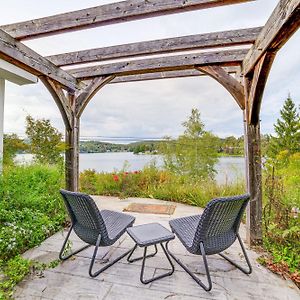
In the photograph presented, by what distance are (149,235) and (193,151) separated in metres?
5.24

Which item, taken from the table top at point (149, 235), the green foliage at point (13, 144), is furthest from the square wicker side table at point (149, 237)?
the green foliage at point (13, 144)

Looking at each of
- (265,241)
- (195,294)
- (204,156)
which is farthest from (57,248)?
(204,156)

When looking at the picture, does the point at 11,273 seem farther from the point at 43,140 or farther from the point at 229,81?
the point at 43,140

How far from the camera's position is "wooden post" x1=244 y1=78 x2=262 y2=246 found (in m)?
2.80

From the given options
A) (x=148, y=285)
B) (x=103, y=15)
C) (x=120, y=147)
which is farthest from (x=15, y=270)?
(x=120, y=147)

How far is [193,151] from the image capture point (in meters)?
7.10

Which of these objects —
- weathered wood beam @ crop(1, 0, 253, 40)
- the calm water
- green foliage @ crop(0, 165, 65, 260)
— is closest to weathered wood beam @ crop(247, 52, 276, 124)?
weathered wood beam @ crop(1, 0, 253, 40)

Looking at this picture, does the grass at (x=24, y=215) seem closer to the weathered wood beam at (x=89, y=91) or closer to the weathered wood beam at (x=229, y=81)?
the weathered wood beam at (x=89, y=91)

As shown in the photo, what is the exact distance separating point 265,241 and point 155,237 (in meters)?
1.75

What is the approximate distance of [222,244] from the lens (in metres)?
2.16

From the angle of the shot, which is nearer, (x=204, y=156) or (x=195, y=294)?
(x=195, y=294)

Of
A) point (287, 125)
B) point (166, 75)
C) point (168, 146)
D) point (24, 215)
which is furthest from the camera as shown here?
point (287, 125)

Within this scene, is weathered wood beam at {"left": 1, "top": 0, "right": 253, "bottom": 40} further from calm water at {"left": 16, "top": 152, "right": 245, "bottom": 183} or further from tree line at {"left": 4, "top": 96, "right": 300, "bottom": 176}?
calm water at {"left": 16, "top": 152, "right": 245, "bottom": 183}

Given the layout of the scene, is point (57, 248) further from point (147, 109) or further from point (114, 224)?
point (147, 109)
